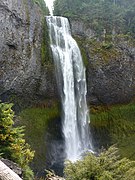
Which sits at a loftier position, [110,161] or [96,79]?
[110,161]

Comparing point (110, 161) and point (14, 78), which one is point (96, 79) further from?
point (110, 161)

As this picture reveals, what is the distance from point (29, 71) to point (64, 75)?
2944 millimetres

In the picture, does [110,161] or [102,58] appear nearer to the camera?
[110,161]

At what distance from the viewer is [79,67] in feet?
76.6

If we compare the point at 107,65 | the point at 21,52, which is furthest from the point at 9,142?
the point at 107,65

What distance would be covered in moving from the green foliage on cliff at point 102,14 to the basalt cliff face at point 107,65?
151 cm

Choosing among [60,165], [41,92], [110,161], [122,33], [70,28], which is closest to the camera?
[110,161]

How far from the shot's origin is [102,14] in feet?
96.1

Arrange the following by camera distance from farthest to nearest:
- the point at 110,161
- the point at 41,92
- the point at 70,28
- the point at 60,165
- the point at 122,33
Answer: the point at 122,33 → the point at 70,28 → the point at 41,92 → the point at 60,165 → the point at 110,161

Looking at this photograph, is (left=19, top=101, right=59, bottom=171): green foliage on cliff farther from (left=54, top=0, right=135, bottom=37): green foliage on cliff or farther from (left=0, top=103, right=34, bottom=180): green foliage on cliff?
(left=54, top=0, right=135, bottom=37): green foliage on cliff

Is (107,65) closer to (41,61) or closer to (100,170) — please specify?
(41,61)

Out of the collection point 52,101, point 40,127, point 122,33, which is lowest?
point 40,127

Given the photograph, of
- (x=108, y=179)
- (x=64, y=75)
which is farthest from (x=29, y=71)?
(x=108, y=179)

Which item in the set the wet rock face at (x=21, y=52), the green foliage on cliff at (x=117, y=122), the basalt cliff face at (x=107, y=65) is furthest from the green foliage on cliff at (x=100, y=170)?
the basalt cliff face at (x=107, y=65)
